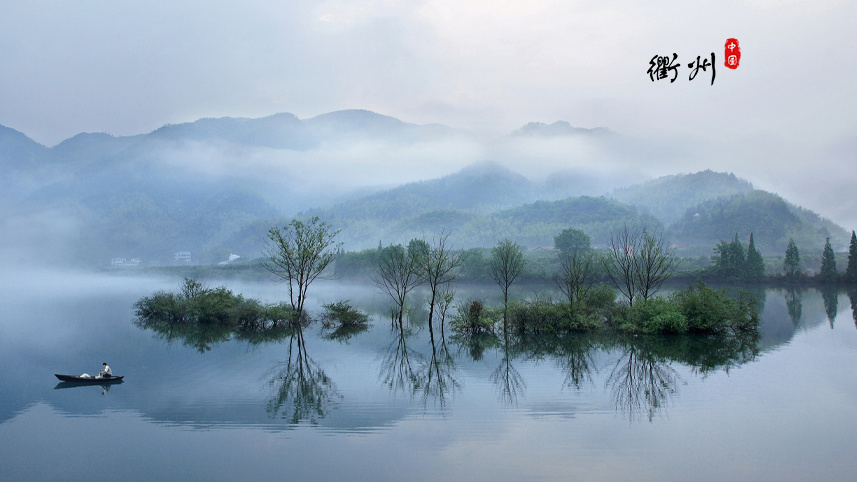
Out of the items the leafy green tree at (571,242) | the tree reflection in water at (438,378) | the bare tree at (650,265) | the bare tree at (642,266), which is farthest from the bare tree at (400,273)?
the leafy green tree at (571,242)

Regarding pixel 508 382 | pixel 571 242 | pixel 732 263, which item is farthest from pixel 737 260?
pixel 508 382

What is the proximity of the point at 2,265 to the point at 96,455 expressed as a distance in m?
184

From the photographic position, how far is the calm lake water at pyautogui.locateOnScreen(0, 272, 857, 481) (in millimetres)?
9375

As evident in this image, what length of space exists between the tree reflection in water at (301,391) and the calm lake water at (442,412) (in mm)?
79

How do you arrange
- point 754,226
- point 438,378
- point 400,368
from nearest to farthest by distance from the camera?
point 438,378, point 400,368, point 754,226

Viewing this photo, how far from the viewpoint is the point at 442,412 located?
12.3 meters

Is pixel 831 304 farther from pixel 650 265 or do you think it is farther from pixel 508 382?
pixel 508 382

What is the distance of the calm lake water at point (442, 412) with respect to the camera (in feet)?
30.8

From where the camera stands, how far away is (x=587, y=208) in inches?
7254

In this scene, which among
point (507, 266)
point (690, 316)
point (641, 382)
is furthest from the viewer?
point (507, 266)

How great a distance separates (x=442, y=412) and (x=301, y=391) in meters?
4.22

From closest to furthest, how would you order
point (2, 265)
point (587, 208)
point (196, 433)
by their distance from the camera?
point (196, 433), point (2, 265), point (587, 208)

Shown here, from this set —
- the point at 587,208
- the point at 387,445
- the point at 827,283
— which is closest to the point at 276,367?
the point at 387,445

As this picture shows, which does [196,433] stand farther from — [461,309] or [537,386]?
[461,309]
